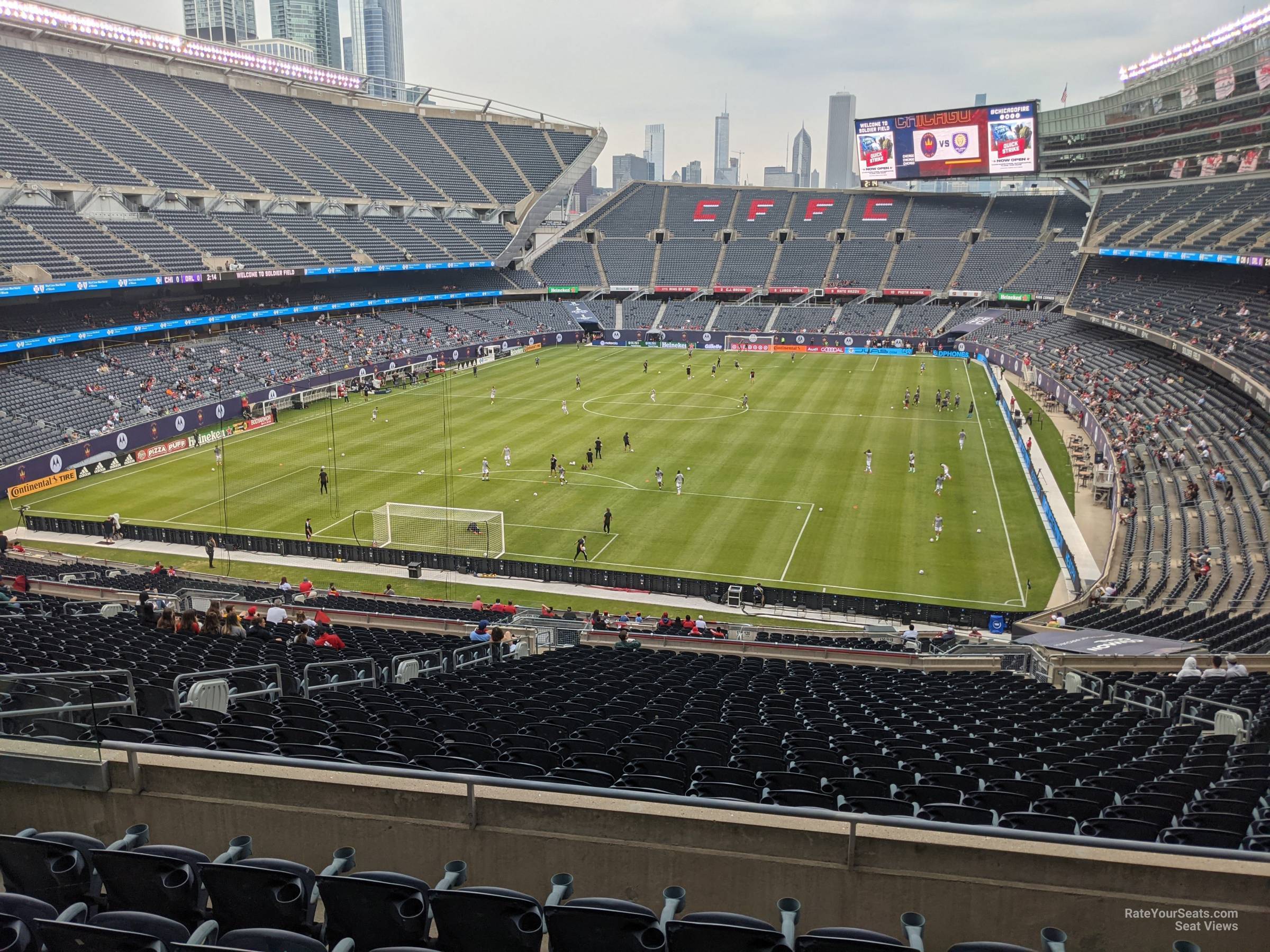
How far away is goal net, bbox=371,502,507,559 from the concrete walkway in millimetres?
1420

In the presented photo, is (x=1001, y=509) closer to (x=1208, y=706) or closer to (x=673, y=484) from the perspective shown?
(x=673, y=484)

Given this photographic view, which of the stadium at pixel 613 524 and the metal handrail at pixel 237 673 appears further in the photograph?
the metal handrail at pixel 237 673

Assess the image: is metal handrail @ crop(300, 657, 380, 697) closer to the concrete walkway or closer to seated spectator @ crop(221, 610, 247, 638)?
seated spectator @ crop(221, 610, 247, 638)

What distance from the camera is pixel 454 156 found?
111438 mm

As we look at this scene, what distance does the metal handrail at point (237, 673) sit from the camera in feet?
34.9

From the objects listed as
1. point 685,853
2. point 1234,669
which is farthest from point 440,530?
point 685,853

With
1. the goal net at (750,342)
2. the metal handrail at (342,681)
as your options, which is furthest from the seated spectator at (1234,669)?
the goal net at (750,342)

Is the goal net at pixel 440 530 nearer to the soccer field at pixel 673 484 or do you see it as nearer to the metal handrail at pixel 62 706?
the soccer field at pixel 673 484

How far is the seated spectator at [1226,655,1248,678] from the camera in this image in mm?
17250

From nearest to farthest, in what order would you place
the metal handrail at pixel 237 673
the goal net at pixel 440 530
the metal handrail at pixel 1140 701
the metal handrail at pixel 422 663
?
the metal handrail at pixel 237 673, the metal handrail at pixel 1140 701, the metal handrail at pixel 422 663, the goal net at pixel 440 530

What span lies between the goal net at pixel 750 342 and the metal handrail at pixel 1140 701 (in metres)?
79.2

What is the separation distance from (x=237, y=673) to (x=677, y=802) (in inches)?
347

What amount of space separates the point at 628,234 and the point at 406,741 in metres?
119

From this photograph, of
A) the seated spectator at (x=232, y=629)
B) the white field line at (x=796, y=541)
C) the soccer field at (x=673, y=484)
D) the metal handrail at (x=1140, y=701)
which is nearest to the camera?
the metal handrail at (x=1140, y=701)
